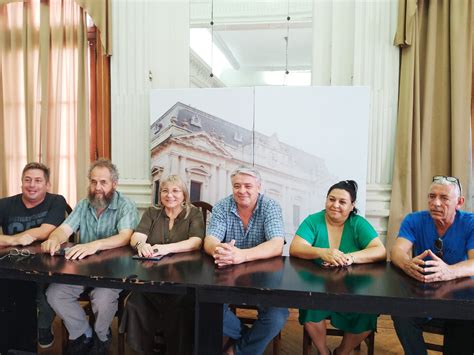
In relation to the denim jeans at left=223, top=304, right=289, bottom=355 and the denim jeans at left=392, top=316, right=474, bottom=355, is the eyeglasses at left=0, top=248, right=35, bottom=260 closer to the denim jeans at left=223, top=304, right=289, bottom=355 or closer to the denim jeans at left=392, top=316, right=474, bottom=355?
the denim jeans at left=223, top=304, right=289, bottom=355

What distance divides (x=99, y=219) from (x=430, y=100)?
7.99 feet

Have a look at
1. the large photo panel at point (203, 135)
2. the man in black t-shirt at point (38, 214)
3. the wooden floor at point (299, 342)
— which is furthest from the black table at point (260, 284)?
the large photo panel at point (203, 135)

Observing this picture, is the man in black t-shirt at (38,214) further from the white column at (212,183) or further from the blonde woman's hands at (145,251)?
the white column at (212,183)

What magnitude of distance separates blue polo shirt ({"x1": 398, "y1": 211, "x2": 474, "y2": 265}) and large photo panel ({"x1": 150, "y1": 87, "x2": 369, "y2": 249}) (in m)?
0.80

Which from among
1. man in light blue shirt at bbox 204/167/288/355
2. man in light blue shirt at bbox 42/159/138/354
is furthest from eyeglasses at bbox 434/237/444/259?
man in light blue shirt at bbox 42/159/138/354

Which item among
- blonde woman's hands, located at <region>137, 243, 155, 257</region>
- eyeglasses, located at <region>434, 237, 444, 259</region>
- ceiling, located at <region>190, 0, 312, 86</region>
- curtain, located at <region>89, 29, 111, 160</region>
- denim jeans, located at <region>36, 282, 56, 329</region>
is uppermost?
ceiling, located at <region>190, 0, 312, 86</region>

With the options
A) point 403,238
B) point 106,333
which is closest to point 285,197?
point 403,238

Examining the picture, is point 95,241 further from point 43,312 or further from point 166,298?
point 43,312

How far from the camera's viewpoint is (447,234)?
171 cm

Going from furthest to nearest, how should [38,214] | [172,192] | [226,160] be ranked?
[226,160]
[38,214]
[172,192]

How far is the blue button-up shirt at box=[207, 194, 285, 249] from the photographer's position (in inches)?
75.9

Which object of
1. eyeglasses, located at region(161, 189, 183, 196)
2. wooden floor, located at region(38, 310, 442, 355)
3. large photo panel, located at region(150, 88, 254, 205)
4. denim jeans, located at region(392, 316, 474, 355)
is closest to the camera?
denim jeans, located at region(392, 316, 474, 355)

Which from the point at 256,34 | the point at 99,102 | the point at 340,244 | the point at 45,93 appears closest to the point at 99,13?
the point at 99,102

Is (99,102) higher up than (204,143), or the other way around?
(99,102)
